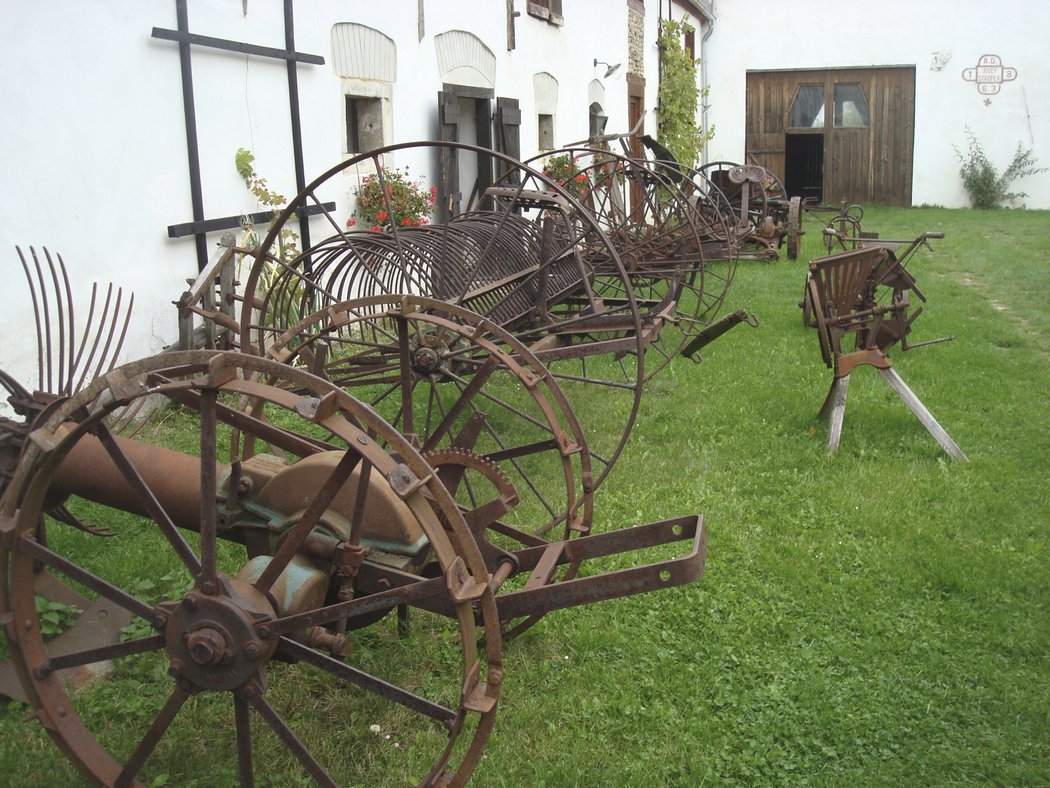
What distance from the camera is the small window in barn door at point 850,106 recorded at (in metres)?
18.5

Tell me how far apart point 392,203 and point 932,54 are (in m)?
14.0

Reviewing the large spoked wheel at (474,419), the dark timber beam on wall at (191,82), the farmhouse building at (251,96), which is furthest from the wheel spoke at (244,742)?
the dark timber beam on wall at (191,82)

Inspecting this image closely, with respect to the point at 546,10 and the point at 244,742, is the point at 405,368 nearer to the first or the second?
the point at 244,742

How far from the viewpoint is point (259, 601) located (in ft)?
7.35

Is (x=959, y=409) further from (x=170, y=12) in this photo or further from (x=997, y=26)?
(x=997, y=26)

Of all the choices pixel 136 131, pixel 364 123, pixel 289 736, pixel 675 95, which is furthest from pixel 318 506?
pixel 675 95

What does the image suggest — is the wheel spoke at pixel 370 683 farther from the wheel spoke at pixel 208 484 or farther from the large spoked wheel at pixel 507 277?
the large spoked wheel at pixel 507 277

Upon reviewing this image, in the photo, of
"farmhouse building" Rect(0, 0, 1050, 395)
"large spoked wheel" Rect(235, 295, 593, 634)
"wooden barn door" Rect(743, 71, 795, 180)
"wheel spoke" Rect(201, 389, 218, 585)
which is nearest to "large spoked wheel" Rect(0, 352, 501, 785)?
"wheel spoke" Rect(201, 389, 218, 585)

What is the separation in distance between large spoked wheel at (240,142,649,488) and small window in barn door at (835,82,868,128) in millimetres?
13601

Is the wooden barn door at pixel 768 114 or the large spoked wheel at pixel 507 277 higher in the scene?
the wooden barn door at pixel 768 114

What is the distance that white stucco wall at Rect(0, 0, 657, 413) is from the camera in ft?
15.2

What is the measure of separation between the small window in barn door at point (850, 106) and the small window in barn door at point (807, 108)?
30cm

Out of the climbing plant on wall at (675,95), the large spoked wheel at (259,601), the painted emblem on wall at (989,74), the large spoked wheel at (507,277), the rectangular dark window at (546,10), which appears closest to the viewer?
the large spoked wheel at (259,601)

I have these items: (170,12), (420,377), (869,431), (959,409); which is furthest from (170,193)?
(959,409)
